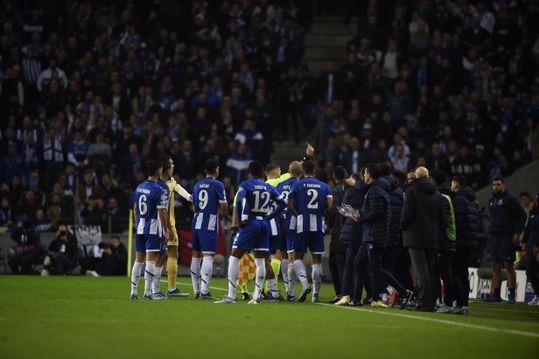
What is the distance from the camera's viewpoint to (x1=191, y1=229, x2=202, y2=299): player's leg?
18594 millimetres

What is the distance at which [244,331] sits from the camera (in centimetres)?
1296

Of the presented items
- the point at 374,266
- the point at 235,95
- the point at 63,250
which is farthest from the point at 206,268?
the point at 235,95

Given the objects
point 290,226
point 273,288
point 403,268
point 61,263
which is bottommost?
point 61,263

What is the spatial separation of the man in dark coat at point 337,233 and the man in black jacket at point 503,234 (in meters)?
3.81

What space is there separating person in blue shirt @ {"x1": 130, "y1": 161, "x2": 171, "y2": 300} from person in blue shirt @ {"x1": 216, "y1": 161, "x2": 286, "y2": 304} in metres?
1.21

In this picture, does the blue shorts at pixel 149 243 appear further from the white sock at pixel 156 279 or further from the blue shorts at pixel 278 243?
the blue shorts at pixel 278 243

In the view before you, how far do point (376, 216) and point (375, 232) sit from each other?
0.25m

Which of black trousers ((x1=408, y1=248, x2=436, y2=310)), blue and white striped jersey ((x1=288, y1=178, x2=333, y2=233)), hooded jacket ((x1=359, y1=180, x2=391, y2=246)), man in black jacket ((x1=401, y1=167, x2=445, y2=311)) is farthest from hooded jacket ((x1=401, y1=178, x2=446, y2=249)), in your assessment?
blue and white striped jersey ((x1=288, y1=178, x2=333, y2=233))

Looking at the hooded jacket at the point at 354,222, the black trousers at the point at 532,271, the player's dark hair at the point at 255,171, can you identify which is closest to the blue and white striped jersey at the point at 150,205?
the player's dark hair at the point at 255,171

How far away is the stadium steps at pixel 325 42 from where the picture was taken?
35688 mm

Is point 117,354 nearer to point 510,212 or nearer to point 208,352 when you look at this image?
point 208,352

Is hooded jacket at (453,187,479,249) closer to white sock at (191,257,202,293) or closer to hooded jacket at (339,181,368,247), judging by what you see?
hooded jacket at (339,181,368,247)

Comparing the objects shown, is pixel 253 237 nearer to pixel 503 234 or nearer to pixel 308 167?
pixel 308 167

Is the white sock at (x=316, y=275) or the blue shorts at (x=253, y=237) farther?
the white sock at (x=316, y=275)
